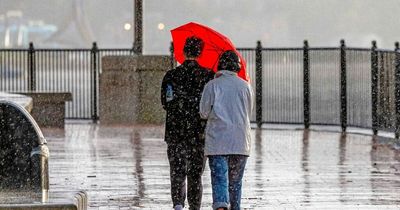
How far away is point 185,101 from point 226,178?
0.86 meters

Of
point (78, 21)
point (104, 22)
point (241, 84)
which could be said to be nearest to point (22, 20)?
point (104, 22)

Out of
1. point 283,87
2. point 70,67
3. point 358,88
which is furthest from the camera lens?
point 70,67

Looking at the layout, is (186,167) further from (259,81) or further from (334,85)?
(334,85)

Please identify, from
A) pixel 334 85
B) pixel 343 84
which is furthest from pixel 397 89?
pixel 334 85

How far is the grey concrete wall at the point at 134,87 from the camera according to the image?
28125 mm

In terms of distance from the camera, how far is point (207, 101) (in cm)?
1373

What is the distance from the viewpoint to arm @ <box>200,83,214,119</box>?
45.1 feet

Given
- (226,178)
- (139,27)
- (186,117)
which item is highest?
(139,27)

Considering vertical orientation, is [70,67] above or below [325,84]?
above

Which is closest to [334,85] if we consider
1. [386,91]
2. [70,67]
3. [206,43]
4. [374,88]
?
[374,88]

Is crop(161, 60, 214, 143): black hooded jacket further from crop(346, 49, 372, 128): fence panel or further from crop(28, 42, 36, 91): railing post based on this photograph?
crop(28, 42, 36, 91): railing post

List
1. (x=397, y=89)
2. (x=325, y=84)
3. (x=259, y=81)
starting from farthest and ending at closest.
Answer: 1. (x=325, y=84)
2. (x=259, y=81)
3. (x=397, y=89)

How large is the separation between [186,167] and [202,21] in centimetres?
8435

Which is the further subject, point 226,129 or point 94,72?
point 94,72
